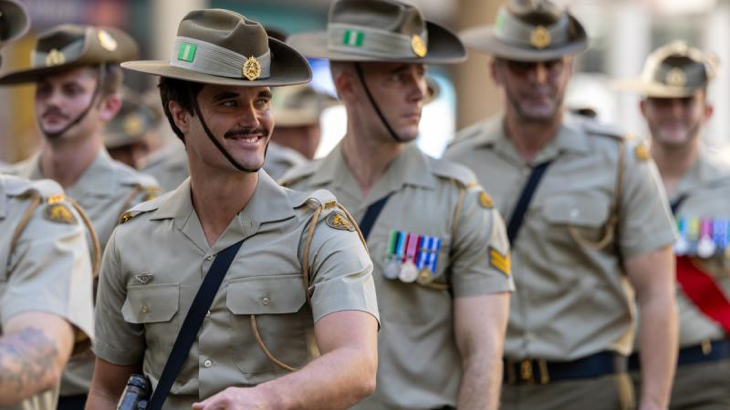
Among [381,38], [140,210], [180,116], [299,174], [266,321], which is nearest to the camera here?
[266,321]

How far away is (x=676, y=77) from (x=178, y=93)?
16.7 feet

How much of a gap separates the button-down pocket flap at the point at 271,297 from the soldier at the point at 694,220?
12.3 ft

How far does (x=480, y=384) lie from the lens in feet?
18.7

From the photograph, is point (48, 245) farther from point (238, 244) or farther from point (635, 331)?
point (635, 331)

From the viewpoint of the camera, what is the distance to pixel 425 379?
583 centimetres

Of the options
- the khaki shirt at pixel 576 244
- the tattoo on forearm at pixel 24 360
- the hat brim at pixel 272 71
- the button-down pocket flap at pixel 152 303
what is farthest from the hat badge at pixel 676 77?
the tattoo on forearm at pixel 24 360

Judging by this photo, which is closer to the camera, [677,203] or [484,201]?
[484,201]

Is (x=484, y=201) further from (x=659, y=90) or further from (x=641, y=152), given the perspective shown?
(x=659, y=90)

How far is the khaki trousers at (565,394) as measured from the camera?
695cm

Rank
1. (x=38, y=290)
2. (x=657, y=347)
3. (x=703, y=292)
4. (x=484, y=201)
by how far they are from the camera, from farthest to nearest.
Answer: (x=703, y=292) → (x=657, y=347) → (x=484, y=201) → (x=38, y=290)

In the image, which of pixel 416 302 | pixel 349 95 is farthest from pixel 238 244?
pixel 349 95

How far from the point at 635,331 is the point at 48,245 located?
4005 mm

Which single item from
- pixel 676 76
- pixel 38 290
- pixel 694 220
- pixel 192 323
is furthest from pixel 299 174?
pixel 676 76

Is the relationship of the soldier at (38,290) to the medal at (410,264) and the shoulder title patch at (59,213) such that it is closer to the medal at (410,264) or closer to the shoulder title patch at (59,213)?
the shoulder title patch at (59,213)
